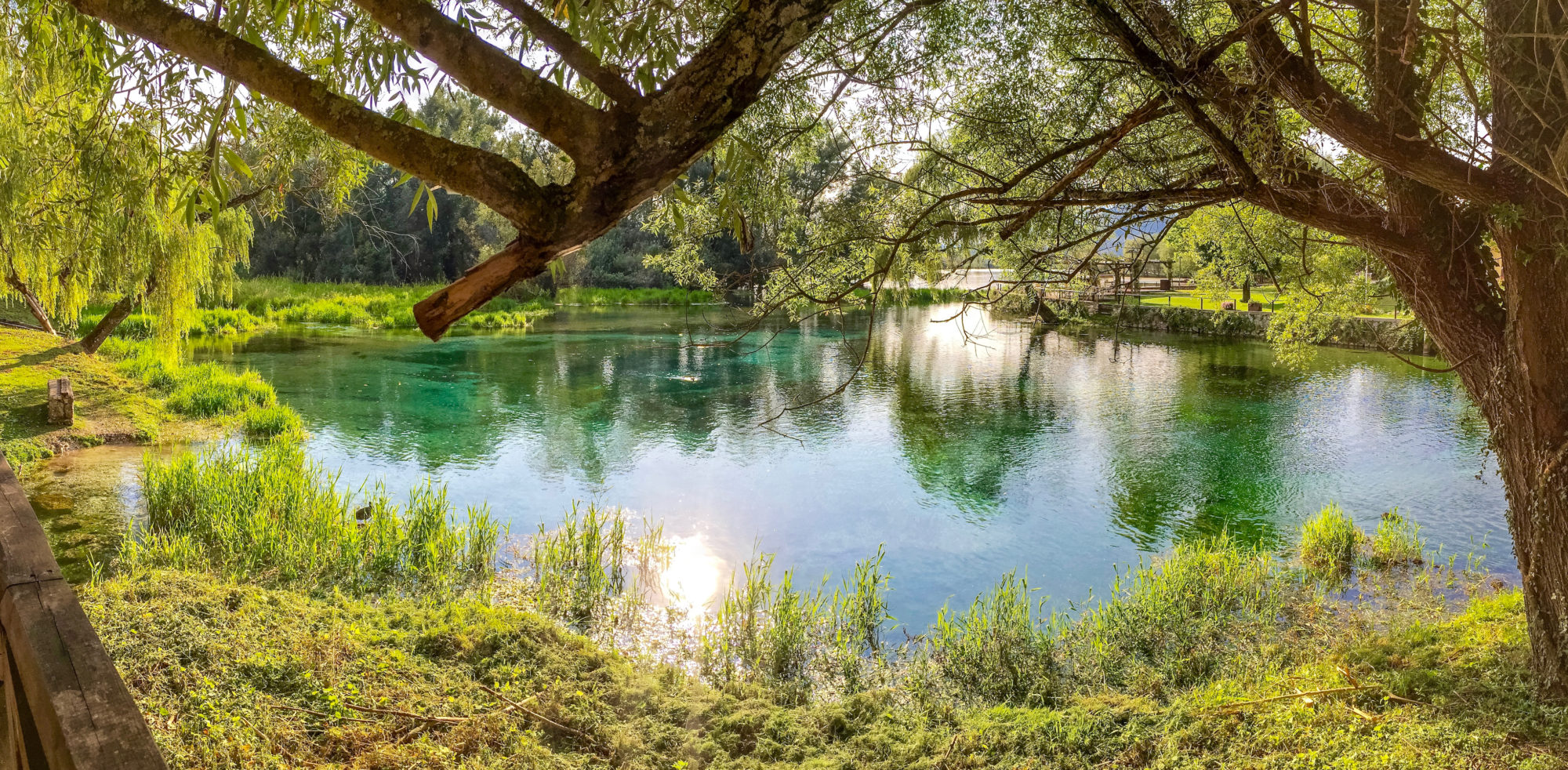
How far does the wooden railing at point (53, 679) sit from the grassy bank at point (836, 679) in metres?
1.94

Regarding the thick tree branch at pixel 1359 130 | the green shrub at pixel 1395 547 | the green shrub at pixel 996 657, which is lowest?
the green shrub at pixel 996 657

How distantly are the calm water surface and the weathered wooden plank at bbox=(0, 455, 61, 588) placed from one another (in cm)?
254

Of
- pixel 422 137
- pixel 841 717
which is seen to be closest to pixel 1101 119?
pixel 841 717

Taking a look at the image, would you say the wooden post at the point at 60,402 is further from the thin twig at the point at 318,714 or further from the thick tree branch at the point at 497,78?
the thick tree branch at the point at 497,78

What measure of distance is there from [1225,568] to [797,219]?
453 cm

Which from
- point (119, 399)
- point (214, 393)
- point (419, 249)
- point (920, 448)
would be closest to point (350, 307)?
point (419, 249)

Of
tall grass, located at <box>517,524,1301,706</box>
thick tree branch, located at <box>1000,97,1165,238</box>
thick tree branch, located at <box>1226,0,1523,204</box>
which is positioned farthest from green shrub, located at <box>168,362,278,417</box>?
thick tree branch, located at <box>1226,0,1523,204</box>

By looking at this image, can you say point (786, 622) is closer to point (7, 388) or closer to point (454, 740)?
point (454, 740)

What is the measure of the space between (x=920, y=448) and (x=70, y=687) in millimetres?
11384

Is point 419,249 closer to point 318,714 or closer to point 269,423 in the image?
point 269,423

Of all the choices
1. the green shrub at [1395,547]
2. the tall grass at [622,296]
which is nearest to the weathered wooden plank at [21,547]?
the green shrub at [1395,547]

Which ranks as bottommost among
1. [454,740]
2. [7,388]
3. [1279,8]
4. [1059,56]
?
[454,740]

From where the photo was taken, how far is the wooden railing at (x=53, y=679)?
102 cm

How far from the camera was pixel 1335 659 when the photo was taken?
14.4ft
